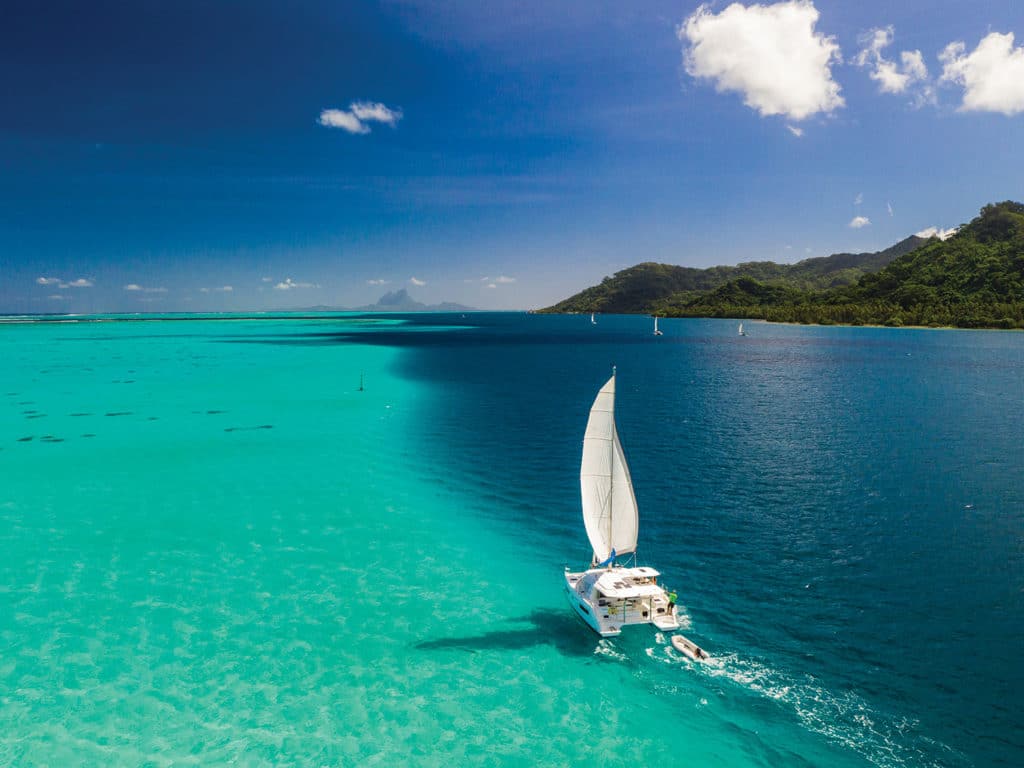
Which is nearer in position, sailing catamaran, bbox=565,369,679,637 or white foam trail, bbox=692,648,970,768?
white foam trail, bbox=692,648,970,768

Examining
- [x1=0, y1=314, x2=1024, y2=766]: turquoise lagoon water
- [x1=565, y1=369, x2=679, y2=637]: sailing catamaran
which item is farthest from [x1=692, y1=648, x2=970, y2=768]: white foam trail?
[x1=565, y1=369, x2=679, y2=637]: sailing catamaran

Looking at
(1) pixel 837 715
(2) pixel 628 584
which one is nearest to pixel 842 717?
(1) pixel 837 715

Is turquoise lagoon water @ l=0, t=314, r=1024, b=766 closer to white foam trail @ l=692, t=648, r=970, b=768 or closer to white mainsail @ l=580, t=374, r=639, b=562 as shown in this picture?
white foam trail @ l=692, t=648, r=970, b=768

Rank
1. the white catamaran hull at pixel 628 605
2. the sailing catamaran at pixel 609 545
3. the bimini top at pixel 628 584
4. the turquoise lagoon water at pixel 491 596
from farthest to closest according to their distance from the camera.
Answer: the sailing catamaran at pixel 609 545, the white catamaran hull at pixel 628 605, the bimini top at pixel 628 584, the turquoise lagoon water at pixel 491 596

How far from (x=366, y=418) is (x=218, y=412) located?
21.6 meters

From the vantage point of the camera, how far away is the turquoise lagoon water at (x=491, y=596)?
2120 cm

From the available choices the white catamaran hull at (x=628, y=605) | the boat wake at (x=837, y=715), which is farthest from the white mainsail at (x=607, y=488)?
the boat wake at (x=837, y=715)

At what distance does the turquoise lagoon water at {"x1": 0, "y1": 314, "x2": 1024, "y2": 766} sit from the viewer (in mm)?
21203

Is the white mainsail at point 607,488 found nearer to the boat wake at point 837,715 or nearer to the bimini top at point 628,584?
the bimini top at point 628,584

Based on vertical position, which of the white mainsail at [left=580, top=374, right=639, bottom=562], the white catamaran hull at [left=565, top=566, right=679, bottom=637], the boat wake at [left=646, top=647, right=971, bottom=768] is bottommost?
the boat wake at [left=646, top=647, right=971, bottom=768]

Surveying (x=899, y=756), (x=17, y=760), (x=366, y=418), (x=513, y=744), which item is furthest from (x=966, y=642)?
(x=366, y=418)

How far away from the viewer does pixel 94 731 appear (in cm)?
2116

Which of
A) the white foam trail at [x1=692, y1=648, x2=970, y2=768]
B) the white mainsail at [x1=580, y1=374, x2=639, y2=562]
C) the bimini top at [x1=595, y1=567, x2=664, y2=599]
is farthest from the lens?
the white mainsail at [x1=580, y1=374, x2=639, y2=562]

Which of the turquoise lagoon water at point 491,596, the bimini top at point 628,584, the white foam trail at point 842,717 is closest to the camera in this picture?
the white foam trail at point 842,717
